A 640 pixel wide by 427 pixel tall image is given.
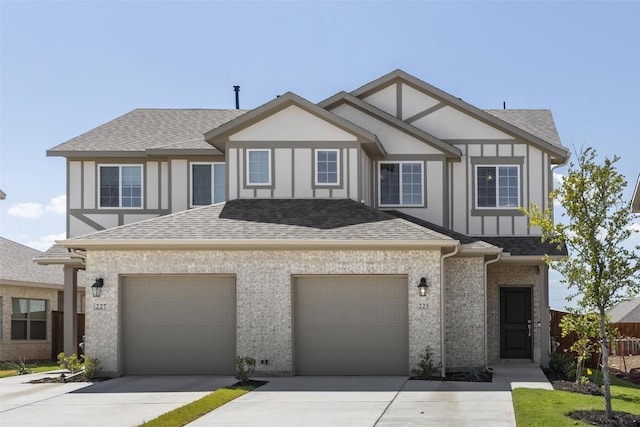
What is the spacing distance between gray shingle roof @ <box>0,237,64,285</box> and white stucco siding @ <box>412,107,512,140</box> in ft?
44.4

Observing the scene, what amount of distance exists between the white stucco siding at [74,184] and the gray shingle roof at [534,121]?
12841 millimetres

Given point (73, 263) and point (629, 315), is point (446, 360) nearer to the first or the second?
point (73, 263)

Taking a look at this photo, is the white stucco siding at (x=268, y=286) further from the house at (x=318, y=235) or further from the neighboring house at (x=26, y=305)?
the neighboring house at (x=26, y=305)

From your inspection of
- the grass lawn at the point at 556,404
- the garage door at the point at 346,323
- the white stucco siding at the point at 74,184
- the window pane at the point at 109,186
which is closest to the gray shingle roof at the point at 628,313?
the garage door at the point at 346,323

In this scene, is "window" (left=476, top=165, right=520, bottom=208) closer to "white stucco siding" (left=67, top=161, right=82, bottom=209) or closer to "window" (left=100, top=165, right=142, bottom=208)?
"window" (left=100, top=165, right=142, bottom=208)

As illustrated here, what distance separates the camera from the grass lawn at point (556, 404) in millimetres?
12812

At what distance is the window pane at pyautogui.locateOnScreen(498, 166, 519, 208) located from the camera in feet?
77.3

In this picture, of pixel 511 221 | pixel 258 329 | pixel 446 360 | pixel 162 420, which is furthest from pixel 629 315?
pixel 162 420

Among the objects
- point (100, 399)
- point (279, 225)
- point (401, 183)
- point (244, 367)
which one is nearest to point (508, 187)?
point (401, 183)

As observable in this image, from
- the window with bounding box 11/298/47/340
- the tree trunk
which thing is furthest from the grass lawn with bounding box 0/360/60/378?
the tree trunk

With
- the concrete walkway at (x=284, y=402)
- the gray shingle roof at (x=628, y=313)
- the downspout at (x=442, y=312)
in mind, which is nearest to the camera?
the concrete walkway at (x=284, y=402)

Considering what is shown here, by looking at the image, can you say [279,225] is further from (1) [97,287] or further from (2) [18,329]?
(2) [18,329]

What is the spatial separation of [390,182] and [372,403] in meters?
9.78

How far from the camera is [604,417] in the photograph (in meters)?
13.2
